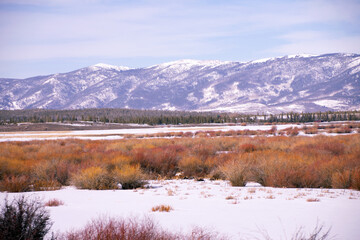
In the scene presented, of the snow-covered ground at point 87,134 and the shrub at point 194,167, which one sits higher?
the shrub at point 194,167

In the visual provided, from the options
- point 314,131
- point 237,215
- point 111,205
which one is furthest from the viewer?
point 314,131

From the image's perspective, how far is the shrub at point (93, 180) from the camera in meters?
12.2

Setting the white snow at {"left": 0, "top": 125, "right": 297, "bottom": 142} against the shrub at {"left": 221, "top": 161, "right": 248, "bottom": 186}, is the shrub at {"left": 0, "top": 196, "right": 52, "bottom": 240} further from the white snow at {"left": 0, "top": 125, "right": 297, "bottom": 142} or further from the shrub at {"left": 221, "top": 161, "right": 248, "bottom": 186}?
the white snow at {"left": 0, "top": 125, "right": 297, "bottom": 142}

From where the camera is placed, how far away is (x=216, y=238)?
6070 mm

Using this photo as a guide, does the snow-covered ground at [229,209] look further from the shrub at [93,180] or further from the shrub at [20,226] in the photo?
the shrub at [20,226]

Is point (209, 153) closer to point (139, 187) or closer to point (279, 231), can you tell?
point (139, 187)

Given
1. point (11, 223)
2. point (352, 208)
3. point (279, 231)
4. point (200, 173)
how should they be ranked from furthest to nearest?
point (200, 173) → point (352, 208) → point (279, 231) → point (11, 223)

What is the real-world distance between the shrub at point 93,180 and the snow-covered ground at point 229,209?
680mm

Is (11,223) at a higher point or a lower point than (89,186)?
higher

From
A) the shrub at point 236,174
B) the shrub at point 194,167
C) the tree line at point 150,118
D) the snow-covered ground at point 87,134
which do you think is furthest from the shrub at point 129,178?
the tree line at point 150,118

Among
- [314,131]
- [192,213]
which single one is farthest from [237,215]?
[314,131]

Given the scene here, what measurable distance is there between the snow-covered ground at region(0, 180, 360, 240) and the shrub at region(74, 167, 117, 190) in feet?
2.23

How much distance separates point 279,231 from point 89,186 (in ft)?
24.2

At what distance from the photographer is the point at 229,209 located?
8641mm
